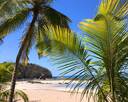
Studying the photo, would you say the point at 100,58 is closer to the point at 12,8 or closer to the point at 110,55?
the point at 110,55

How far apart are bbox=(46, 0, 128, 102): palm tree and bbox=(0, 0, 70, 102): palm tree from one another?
23.8 feet

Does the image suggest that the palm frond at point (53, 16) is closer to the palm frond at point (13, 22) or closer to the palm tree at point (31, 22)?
the palm tree at point (31, 22)

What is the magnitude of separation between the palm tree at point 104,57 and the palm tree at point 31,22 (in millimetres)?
7245

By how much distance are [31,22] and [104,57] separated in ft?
26.1

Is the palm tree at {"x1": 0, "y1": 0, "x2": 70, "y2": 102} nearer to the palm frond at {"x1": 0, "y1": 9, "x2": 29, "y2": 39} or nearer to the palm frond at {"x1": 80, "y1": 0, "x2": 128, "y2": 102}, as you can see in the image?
the palm frond at {"x1": 0, "y1": 9, "x2": 29, "y2": 39}

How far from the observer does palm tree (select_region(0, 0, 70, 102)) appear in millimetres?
12222

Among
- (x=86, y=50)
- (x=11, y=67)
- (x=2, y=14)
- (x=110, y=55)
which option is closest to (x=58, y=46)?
(x=86, y=50)

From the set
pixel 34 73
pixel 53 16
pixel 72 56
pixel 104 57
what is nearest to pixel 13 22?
pixel 53 16

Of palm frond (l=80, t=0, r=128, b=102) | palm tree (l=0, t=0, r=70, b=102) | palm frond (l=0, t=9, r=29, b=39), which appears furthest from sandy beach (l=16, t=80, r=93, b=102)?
palm frond (l=80, t=0, r=128, b=102)

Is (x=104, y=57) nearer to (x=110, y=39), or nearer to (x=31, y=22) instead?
(x=110, y=39)

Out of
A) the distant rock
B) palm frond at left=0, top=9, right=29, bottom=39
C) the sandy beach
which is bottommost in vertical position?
the sandy beach

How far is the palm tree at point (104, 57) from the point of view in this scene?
4.48m

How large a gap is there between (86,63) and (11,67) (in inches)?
Answer: 407

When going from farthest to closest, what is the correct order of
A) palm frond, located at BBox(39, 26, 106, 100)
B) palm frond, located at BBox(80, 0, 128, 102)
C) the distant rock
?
the distant rock < palm frond, located at BBox(39, 26, 106, 100) < palm frond, located at BBox(80, 0, 128, 102)
